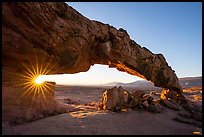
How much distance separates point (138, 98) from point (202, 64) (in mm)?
6521

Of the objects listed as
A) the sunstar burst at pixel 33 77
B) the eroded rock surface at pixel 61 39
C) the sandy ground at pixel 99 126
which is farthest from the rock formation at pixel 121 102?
the sunstar burst at pixel 33 77

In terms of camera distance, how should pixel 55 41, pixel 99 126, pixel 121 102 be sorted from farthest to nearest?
pixel 121 102 → pixel 55 41 → pixel 99 126

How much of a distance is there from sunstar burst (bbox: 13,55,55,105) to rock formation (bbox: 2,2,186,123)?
7 cm

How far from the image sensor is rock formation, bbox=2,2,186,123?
922 cm

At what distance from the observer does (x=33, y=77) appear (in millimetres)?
13328

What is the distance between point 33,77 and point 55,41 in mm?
3976

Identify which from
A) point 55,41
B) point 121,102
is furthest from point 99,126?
point 55,41

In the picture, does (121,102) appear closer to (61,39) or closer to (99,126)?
(99,126)

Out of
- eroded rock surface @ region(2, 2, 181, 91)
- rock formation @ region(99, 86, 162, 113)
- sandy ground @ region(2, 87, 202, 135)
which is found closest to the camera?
sandy ground @ region(2, 87, 202, 135)

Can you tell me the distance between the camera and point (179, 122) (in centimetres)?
1466

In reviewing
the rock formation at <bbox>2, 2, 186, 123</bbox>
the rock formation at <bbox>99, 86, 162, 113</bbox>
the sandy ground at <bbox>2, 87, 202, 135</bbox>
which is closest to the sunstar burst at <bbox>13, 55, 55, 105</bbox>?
the rock formation at <bbox>2, 2, 186, 123</bbox>

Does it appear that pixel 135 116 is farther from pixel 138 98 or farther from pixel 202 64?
pixel 202 64

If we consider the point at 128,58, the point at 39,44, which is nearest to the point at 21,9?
the point at 39,44

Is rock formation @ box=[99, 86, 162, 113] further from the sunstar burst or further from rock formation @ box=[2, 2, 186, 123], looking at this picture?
the sunstar burst
